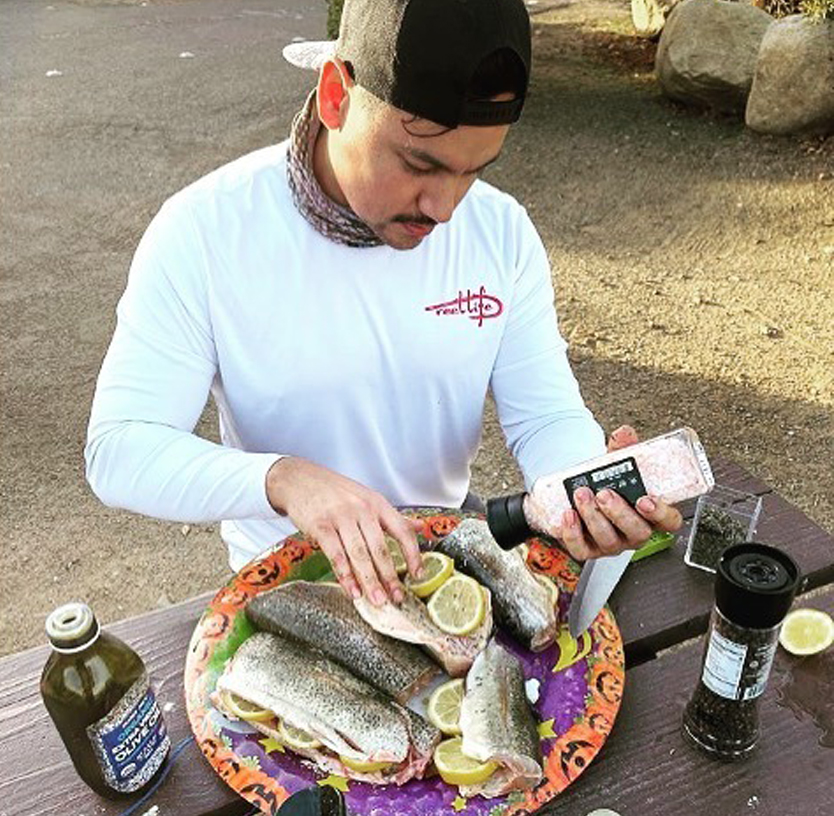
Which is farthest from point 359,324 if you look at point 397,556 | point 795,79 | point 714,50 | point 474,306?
point 714,50

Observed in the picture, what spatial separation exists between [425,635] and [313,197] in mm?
1016

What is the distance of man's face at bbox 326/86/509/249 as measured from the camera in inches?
73.6

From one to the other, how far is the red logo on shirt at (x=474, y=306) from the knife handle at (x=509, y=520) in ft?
2.31

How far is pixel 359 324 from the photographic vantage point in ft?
7.47

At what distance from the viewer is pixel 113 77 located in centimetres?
962

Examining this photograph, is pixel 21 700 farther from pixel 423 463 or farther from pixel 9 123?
pixel 9 123

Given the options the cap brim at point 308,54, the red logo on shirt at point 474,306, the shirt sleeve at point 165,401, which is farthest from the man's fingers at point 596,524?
the cap brim at point 308,54

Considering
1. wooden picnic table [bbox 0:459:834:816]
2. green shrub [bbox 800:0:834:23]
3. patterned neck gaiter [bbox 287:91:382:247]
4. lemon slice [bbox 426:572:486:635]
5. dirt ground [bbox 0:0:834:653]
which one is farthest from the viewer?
green shrub [bbox 800:0:834:23]

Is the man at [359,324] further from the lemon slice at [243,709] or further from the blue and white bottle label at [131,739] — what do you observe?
the blue and white bottle label at [131,739]

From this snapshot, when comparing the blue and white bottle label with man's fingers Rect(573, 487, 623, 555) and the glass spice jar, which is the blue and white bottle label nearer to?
man's fingers Rect(573, 487, 623, 555)

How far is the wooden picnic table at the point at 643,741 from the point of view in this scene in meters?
1.68

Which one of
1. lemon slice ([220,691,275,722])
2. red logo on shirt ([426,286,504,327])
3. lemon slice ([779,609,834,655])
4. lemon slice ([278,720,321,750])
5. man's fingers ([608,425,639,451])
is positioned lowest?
lemon slice ([779,609,834,655])

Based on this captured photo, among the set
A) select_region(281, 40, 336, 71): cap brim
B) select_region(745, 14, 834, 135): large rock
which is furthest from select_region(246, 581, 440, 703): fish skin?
select_region(745, 14, 834, 135): large rock

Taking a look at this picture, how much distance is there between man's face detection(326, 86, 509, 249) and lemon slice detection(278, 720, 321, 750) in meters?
1.06
